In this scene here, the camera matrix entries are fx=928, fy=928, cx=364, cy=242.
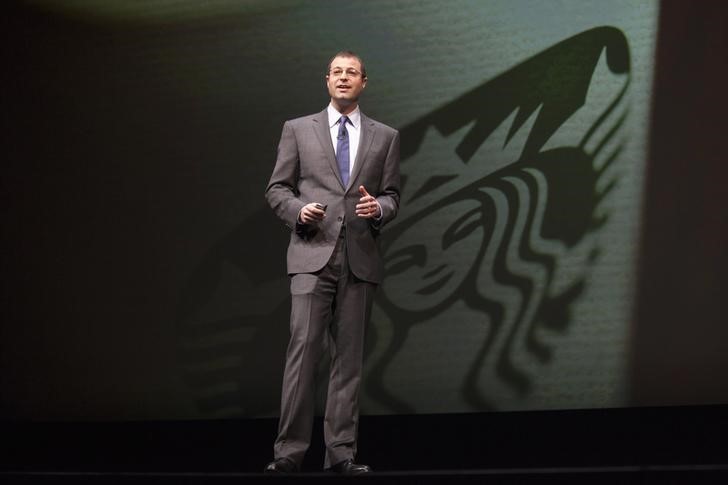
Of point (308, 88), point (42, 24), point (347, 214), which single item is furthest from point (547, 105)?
point (42, 24)

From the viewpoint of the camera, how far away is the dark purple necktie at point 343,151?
8.87 ft

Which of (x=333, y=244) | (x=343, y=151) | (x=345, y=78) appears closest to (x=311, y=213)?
(x=333, y=244)

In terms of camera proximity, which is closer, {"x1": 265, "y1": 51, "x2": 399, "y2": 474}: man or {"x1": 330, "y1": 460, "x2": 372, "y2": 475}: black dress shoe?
{"x1": 330, "y1": 460, "x2": 372, "y2": 475}: black dress shoe

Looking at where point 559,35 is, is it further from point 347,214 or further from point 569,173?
point 347,214

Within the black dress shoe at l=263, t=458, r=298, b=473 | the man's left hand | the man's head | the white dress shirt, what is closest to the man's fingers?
the man's left hand

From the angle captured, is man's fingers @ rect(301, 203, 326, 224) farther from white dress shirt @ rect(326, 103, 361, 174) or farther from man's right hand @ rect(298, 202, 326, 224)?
white dress shirt @ rect(326, 103, 361, 174)

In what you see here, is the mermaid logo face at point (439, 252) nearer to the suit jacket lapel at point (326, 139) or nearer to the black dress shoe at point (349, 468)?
the suit jacket lapel at point (326, 139)

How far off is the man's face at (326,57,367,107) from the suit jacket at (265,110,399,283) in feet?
0.30

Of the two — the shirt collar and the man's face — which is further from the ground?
the man's face

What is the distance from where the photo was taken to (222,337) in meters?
4.07

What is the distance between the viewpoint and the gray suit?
2.59 m

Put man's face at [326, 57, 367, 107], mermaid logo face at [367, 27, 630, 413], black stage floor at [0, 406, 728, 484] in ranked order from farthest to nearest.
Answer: mermaid logo face at [367, 27, 630, 413] → man's face at [326, 57, 367, 107] → black stage floor at [0, 406, 728, 484]

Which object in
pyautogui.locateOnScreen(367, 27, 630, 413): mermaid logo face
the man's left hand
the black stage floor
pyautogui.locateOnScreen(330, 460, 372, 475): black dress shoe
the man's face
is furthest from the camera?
pyautogui.locateOnScreen(367, 27, 630, 413): mermaid logo face

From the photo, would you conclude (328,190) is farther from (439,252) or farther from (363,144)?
(439,252)
